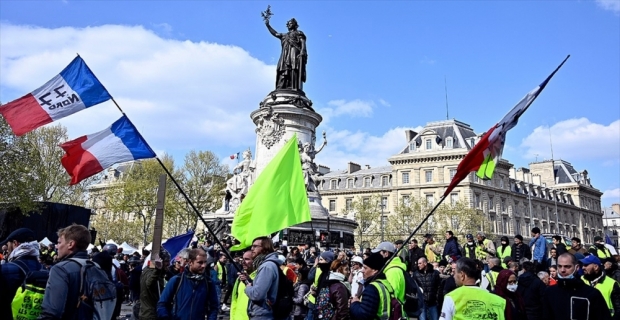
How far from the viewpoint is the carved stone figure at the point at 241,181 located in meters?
26.2

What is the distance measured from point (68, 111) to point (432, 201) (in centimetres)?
6513

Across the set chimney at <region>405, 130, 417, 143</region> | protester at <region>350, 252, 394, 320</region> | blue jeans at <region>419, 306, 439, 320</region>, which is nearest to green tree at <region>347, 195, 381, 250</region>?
chimney at <region>405, 130, 417, 143</region>

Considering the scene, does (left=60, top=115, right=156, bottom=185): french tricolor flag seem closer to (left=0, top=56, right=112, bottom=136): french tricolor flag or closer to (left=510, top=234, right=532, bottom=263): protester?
(left=0, top=56, right=112, bottom=136): french tricolor flag

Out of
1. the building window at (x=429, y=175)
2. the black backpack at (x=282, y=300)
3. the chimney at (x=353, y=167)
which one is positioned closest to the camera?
the black backpack at (x=282, y=300)

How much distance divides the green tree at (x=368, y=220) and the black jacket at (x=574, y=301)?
58.2 m

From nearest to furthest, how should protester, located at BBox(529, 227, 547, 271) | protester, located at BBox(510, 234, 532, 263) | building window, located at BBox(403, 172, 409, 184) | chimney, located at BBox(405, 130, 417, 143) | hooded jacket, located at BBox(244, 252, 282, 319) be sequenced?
hooded jacket, located at BBox(244, 252, 282, 319)
protester, located at BBox(510, 234, 532, 263)
protester, located at BBox(529, 227, 547, 271)
building window, located at BBox(403, 172, 409, 184)
chimney, located at BBox(405, 130, 417, 143)

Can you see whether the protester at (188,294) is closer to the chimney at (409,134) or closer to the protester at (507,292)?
the protester at (507,292)

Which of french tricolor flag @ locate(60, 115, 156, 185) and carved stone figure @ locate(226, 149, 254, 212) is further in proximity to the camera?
carved stone figure @ locate(226, 149, 254, 212)

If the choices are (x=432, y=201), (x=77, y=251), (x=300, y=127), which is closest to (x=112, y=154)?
(x=77, y=251)

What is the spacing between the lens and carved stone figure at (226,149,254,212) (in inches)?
1032

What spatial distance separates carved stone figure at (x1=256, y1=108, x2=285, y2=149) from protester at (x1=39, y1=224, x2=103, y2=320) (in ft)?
68.2

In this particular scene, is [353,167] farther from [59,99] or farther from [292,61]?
[59,99]

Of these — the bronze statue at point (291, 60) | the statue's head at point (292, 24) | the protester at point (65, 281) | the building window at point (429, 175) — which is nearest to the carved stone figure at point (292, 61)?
the bronze statue at point (291, 60)

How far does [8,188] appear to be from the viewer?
27250 mm
